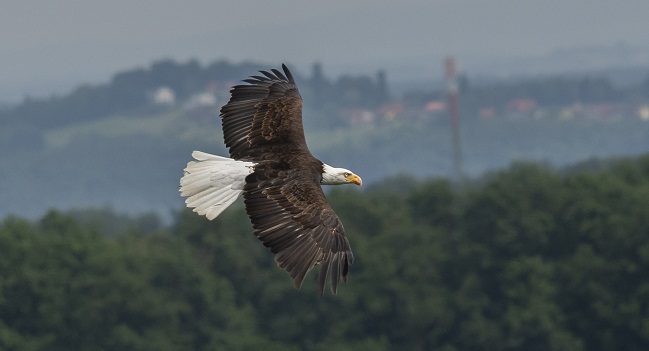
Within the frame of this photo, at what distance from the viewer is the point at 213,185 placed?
41.3 feet

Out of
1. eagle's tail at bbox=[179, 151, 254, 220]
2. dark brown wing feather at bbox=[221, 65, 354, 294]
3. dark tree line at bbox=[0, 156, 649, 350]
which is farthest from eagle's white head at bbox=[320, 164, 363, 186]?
dark tree line at bbox=[0, 156, 649, 350]

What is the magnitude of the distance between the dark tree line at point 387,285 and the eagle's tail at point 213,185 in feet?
94.4

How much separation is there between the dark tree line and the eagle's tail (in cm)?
2877

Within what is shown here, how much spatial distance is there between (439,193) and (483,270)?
550 cm

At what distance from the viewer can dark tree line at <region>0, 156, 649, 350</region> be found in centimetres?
4347

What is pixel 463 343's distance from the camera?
45562 millimetres

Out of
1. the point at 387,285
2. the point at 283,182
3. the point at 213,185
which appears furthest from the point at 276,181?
the point at 387,285

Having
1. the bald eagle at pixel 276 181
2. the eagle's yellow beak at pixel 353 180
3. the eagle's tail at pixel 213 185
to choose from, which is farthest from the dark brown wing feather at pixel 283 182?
the eagle's yellow beak at pixel 353 180

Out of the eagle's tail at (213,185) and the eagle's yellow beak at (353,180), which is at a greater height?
the eagle's tail at (213,185)

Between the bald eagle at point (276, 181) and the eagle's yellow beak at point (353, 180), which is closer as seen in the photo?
the bald eagle at point (276, 181)

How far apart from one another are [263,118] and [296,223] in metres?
1.86

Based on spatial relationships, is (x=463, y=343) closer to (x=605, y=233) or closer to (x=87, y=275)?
(x=605, y=233)

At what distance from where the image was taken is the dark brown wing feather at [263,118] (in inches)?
529

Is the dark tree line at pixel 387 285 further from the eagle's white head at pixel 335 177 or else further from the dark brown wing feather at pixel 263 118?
the eagle's white head at pixel 335 177
